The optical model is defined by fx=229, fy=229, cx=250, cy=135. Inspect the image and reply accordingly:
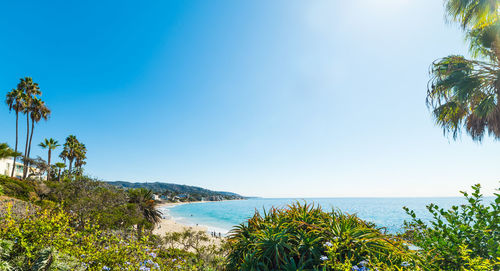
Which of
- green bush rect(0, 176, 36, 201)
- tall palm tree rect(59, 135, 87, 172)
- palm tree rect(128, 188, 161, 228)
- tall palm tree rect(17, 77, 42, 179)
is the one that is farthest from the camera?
tall palm tree rect(59, 135, 87, 172)

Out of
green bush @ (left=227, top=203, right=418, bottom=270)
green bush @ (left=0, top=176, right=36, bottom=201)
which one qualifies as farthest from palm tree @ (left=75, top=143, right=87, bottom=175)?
green bush @ (left=227, top=203, right=418, bottom=270)

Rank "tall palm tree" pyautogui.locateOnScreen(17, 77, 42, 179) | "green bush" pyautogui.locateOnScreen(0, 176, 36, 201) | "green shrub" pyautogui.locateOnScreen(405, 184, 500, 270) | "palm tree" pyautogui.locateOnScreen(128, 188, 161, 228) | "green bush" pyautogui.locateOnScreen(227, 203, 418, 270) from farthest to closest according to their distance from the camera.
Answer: "tall palm tree" pyautogui.locateOnScreen(17, 77, 42, 179), "green bush" pyautogui.locateOnScreen(0, 176, 36, 201), "palm tree" pyautogui.locateOnScreen(128, 188, 161, 228), "green bush" pyautogui.locateOnScreen(227, 203, 418, 270), "green shrub" pyautogui.locateOnScreen(405, 184, 500, 270)

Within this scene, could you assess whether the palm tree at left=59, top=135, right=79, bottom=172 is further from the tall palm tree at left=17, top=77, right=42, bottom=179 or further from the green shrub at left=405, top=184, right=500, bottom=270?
the green shrub at left=405, top=184, right=500, bottom=270

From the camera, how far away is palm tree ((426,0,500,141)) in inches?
272

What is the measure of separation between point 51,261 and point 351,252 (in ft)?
16.9

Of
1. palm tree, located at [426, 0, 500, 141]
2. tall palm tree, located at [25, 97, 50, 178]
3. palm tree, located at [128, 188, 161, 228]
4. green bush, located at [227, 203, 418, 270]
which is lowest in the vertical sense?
palm tree, located at [128, 188, 161, 228]

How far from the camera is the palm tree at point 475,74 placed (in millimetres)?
6918

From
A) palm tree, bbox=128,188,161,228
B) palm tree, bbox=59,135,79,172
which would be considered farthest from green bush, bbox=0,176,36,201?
palm tree, bbox=59,135,79,172

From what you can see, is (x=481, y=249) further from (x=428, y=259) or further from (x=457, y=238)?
(x=428, y=259)

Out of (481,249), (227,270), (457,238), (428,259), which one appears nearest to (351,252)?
(428,259)

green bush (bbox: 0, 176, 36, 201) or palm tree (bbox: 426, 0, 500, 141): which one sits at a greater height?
palm tree (bbox: 426, 0, 500, 141)

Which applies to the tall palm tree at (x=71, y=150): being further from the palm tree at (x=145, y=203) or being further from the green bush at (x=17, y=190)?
the palm tree at (x=145, y=203)

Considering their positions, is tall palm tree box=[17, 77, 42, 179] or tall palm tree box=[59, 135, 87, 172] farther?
tall palm tree box=[59, 135, 87, 172]

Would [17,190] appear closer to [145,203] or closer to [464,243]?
[145,203]
